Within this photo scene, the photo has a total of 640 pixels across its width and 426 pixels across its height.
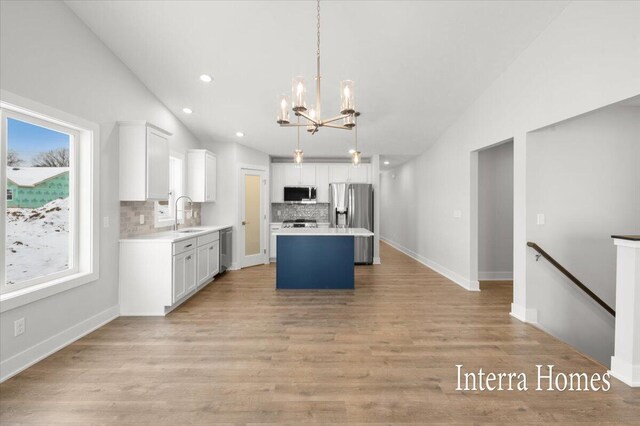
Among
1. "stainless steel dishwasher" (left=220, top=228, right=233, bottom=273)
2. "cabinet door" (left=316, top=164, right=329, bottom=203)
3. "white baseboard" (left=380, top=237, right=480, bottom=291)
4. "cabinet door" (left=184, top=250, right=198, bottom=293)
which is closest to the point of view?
"cabinet door" (left=184, top=250, right=198, bottom=293)

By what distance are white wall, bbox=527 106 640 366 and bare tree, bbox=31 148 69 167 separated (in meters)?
4.97

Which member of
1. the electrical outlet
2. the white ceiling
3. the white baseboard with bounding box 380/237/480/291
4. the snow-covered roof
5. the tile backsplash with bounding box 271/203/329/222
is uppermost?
the white ceiling

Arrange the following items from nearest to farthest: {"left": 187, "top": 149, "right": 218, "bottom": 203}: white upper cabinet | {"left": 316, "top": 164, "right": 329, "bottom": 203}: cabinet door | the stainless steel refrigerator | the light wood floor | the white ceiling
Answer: the light wood floor < the white ceiling < {"left": 187, "top": 149, "right": 218, "bottom": 203}: white upper cabinet < the stainless steel refrigerator < {"left": 316, "top": 164, "right": 329, "bottom": 203}: cabinet door

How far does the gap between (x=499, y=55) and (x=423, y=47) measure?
0.97 metres

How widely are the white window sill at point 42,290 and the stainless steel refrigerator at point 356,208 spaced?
478cm

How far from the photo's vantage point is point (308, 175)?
7391mm

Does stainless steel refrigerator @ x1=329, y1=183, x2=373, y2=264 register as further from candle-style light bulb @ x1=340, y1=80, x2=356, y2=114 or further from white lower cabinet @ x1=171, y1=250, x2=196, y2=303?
candle-style light bulb @ x1=340, y1=80, x2=356, y2=114

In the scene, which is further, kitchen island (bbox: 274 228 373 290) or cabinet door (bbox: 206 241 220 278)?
cabinet door (bbox: 206 241 220 278)

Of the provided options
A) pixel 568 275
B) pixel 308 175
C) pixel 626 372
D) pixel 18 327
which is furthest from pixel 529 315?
pixel 308 175

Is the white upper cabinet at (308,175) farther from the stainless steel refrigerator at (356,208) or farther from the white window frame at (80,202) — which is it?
the white window frame at (80,202)

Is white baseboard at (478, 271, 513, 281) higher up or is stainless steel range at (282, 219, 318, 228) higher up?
stainless steel range at (282, 219, 318, 228)

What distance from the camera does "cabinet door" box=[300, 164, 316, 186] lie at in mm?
7387

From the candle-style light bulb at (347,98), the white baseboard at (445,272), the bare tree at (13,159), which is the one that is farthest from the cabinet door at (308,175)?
the bare tree at (13,159)

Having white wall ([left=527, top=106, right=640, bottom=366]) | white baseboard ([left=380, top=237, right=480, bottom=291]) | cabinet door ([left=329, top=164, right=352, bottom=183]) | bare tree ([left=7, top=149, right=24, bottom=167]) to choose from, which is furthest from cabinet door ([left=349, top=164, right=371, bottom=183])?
bare tree ([left=7, top=149, right=24, bottom=167])
